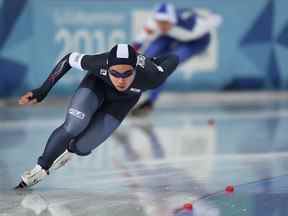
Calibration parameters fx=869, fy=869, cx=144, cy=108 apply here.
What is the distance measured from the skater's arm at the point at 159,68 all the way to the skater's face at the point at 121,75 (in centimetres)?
24

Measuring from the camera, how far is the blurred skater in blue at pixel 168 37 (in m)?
11.2

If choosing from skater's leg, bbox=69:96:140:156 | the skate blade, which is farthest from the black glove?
the skate blade

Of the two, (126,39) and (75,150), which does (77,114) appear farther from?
(126,39)

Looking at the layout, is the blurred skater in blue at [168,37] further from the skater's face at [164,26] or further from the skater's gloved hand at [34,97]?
the skater's gloved hand at [34,97]

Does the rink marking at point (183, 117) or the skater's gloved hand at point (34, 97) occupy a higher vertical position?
the skater's gloved hand at point (34, 97)

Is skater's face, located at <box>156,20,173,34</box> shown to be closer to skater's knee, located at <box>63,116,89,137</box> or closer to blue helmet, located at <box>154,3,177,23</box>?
blue helmet, located at <box>154,3,177,23</box>

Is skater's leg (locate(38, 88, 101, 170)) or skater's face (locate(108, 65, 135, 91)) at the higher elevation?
skater's face (locate(108, 65, 135, 91))

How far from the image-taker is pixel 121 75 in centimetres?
598

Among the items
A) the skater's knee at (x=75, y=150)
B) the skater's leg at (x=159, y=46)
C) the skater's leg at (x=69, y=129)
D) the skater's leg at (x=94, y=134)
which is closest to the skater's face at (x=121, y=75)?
the skater's leg at (x=69, y=129)

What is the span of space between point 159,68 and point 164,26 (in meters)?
4.85

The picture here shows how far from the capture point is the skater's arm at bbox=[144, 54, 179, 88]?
6297 millimetres

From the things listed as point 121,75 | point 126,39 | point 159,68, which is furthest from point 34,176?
point 126,39

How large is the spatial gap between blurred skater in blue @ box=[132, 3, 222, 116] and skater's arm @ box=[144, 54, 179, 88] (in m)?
4.49

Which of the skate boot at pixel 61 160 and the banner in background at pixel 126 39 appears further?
the banner in background at pixel 126 39
